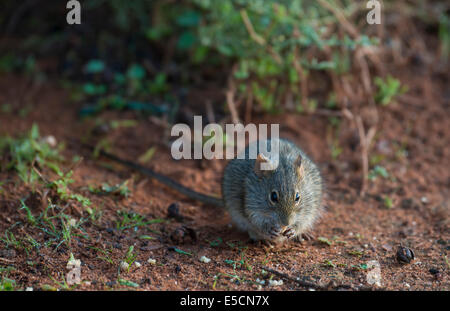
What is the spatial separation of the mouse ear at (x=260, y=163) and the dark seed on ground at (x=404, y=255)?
1.20m

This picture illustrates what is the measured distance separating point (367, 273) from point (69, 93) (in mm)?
4800

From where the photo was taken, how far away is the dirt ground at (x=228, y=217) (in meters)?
3.62

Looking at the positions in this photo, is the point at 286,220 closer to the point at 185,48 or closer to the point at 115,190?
the point at 115,190

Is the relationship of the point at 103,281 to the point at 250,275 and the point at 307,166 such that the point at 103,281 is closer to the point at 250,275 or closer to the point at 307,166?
the point at 250,275

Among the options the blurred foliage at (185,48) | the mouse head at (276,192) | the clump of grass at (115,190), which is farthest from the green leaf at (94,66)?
the mouse head at (276,192)

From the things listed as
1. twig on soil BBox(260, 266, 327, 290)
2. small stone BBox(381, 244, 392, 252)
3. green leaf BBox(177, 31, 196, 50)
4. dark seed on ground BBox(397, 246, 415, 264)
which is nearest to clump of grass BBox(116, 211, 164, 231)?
twig on soil BBox(260, 266, 327, 290)

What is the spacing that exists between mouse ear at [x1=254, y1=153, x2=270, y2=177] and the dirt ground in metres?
0.61

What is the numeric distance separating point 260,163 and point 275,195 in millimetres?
282

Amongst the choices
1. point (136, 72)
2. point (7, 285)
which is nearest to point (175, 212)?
point (7, 285)
